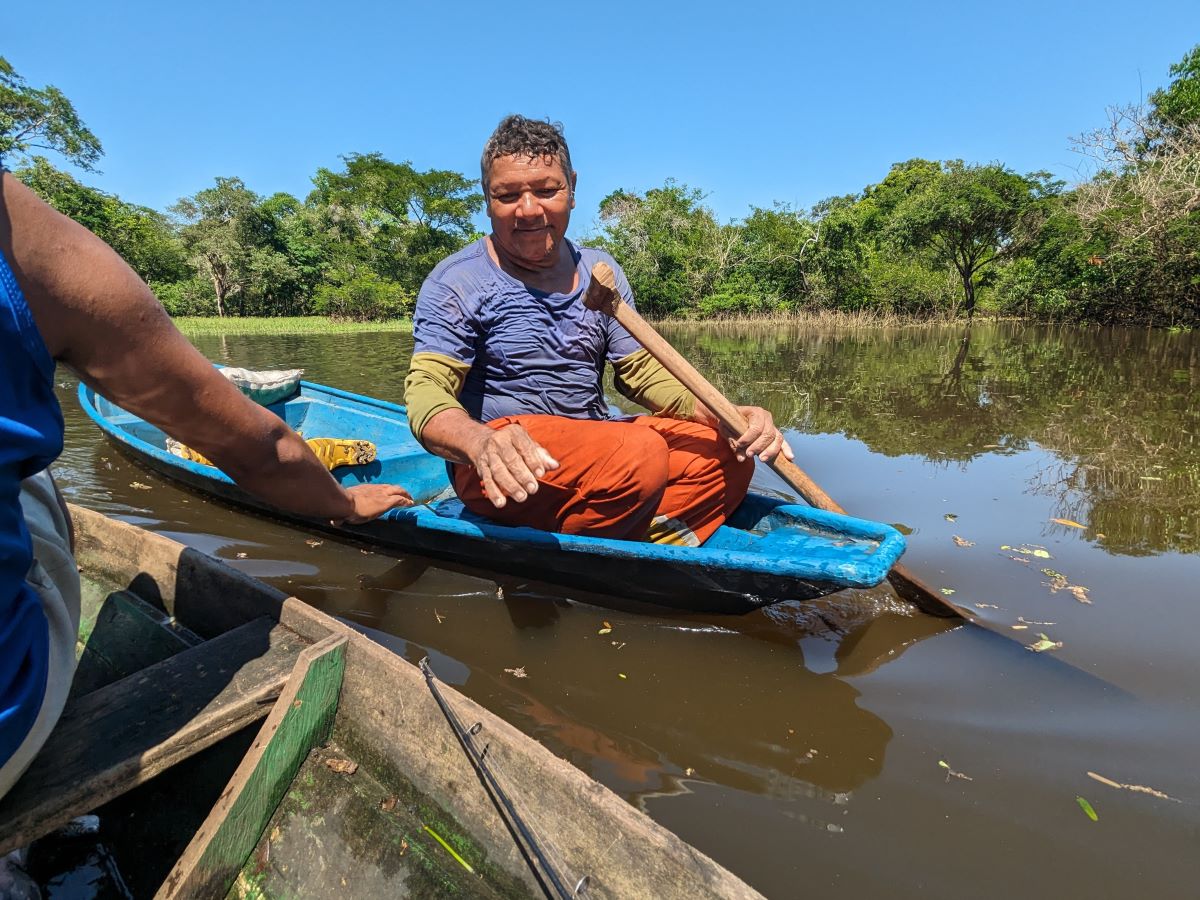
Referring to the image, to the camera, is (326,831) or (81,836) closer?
(326,831)

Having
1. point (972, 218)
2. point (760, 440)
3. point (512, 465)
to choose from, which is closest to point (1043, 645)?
point (760, 440)

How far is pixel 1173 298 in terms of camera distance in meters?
17.2

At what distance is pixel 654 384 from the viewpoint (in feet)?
9.57

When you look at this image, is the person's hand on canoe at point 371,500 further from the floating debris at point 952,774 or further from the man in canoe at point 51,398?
the floating debris at point 952,774

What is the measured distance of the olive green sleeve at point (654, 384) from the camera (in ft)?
9.35

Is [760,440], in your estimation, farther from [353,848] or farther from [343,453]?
[343,453]

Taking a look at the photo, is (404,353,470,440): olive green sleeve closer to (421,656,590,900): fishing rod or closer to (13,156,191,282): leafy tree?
(421,656,590,900): fishing rod

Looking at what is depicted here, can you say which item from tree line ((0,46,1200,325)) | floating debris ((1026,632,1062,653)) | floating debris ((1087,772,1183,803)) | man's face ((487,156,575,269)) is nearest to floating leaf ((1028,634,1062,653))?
floating debris ((1026,632,1062,653))

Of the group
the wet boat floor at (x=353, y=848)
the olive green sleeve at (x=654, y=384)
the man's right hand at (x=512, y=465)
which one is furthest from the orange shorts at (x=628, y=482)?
the wet boat floor at (x=353, y=848)

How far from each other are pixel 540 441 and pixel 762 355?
1110 centimetres

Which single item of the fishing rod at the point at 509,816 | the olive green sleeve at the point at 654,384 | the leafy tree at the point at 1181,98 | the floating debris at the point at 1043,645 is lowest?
the floating debris at the point at 1043,645

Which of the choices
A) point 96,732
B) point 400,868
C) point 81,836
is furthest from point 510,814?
point 81,836

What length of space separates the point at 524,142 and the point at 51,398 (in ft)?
6.53

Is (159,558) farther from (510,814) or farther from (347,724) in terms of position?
(510,814)
